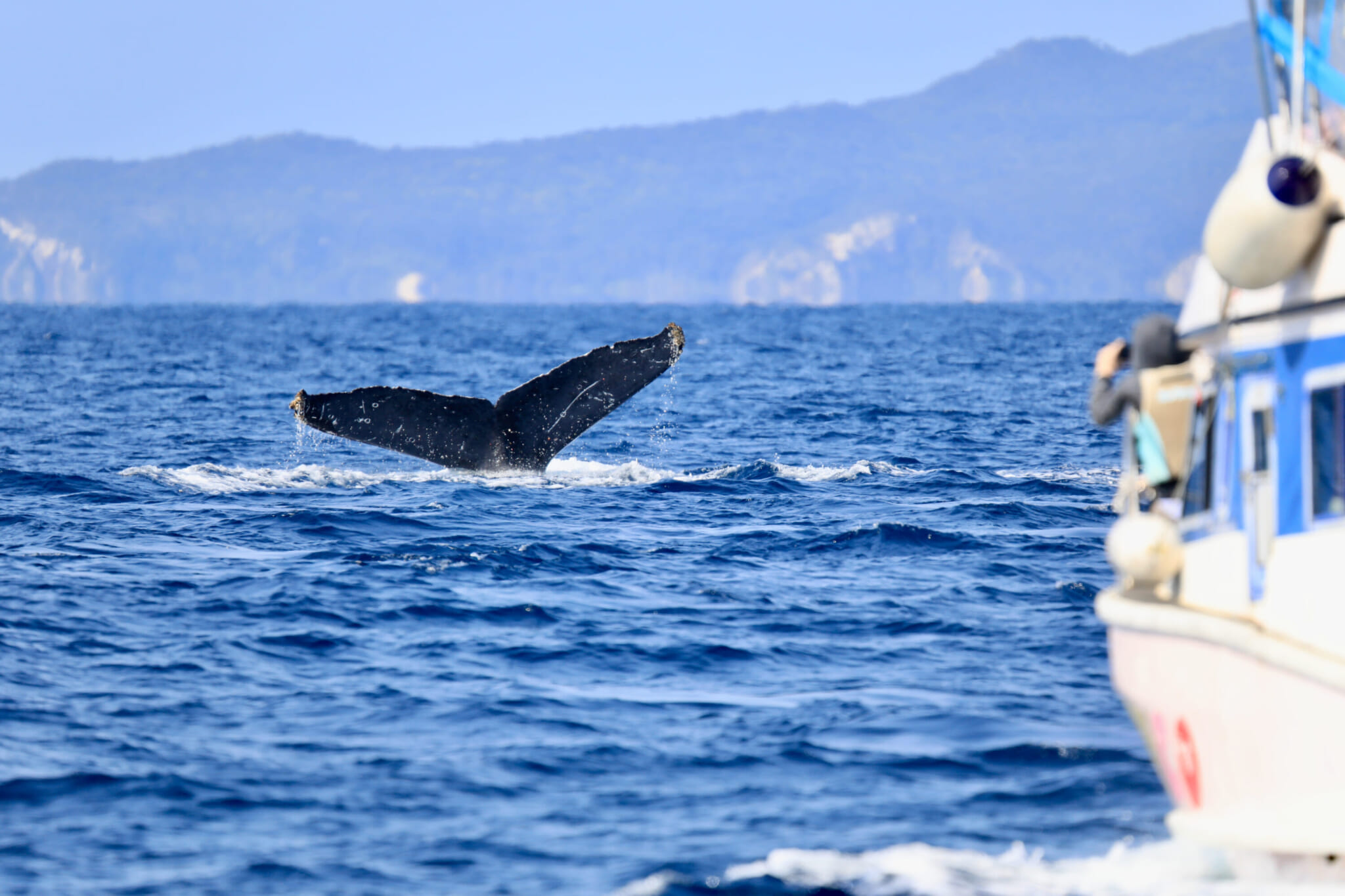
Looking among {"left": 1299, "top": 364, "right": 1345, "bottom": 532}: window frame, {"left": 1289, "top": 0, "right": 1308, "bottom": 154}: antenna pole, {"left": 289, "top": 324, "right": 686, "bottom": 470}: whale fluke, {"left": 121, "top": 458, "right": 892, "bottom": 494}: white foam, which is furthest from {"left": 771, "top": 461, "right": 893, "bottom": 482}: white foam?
{"left": 1289, "top": 0, "right": 1308, "bottom": 154}: antenna pole

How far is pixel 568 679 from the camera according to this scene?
1048 centimetres

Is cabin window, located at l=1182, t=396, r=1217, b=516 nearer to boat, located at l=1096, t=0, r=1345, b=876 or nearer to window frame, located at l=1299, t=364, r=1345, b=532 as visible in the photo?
boat, located at l=1096, t=0, r=1345, b=876

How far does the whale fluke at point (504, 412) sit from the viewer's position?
14836 millimetres

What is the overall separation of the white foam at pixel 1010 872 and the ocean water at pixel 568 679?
0.02 metres

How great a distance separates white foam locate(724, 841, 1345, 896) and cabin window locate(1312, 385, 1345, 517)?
58.0 inches

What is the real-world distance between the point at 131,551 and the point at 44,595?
5.92ft

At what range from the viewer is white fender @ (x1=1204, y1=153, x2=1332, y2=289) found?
5.79m

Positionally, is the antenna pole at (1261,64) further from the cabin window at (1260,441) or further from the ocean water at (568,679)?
the ocean water at (568,679)

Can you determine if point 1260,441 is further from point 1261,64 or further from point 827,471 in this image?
point 827,471

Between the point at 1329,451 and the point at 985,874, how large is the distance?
229cm

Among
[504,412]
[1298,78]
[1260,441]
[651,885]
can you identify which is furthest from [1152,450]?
[504,412]

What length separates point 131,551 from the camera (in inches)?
564

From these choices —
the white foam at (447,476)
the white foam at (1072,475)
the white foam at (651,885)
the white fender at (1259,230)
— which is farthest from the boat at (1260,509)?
the white foam at (1072,475)

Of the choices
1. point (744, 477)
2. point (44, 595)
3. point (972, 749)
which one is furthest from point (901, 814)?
point (744, 477)
